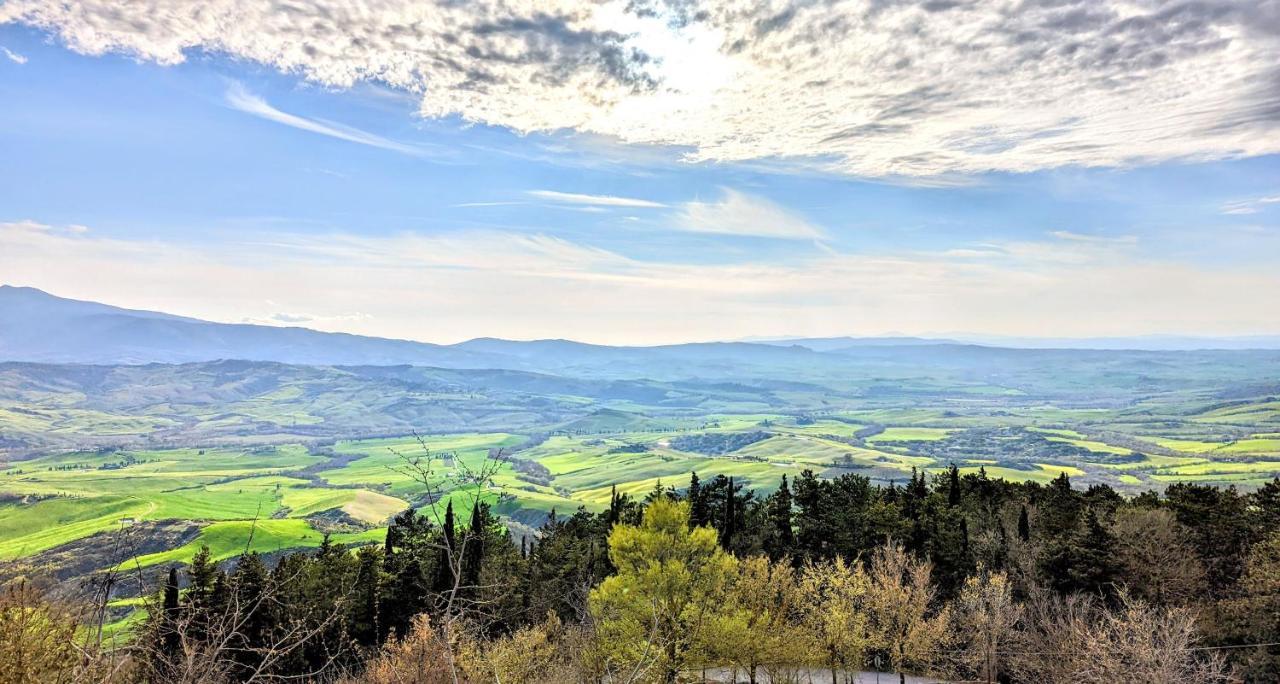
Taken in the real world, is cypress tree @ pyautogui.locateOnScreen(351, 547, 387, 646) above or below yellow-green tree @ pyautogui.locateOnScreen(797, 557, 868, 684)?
below

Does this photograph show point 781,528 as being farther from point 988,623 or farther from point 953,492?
point 988,623

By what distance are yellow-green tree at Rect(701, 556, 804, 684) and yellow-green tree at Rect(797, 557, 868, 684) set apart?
1.18 meters

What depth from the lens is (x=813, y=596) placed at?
4488cm

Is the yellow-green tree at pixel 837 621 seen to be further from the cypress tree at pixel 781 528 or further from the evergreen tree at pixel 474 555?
the evergreen tree at pixel 474 555

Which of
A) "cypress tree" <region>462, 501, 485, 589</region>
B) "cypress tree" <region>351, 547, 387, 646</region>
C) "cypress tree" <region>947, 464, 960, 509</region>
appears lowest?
"cypress tree" <region>351, 547, 387, 646</region>

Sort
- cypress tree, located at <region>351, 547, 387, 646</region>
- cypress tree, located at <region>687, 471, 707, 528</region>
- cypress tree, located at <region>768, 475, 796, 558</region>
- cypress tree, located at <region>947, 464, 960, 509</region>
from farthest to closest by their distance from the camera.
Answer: cypress tree, located at <region>947, 464, 960, 509</region> → cypress tree, located at <region>687, 471, 707, 528</region> → cypress tree, located at <region>768, 475, 796, 558</region> → cypress tree, located at <region>351, 547, 387, 646</region>

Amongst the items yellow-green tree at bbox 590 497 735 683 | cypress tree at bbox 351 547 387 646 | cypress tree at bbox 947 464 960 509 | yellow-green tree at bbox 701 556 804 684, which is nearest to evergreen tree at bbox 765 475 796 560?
cypress tree at bbox 947 464 960 509

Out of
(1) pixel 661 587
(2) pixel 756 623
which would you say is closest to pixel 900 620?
(2) pixel 756 623

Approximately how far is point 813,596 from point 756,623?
375 inches

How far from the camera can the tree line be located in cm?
3125

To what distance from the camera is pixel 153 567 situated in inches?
4535

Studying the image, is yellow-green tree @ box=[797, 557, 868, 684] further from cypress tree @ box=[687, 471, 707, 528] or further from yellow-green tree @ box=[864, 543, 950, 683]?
cypress tree @ box=[687, 471, 707, 528]

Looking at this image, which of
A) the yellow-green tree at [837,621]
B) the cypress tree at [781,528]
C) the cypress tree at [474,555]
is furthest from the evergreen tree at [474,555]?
the cypress tree at [781,528]

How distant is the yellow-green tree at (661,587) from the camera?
109 feet
